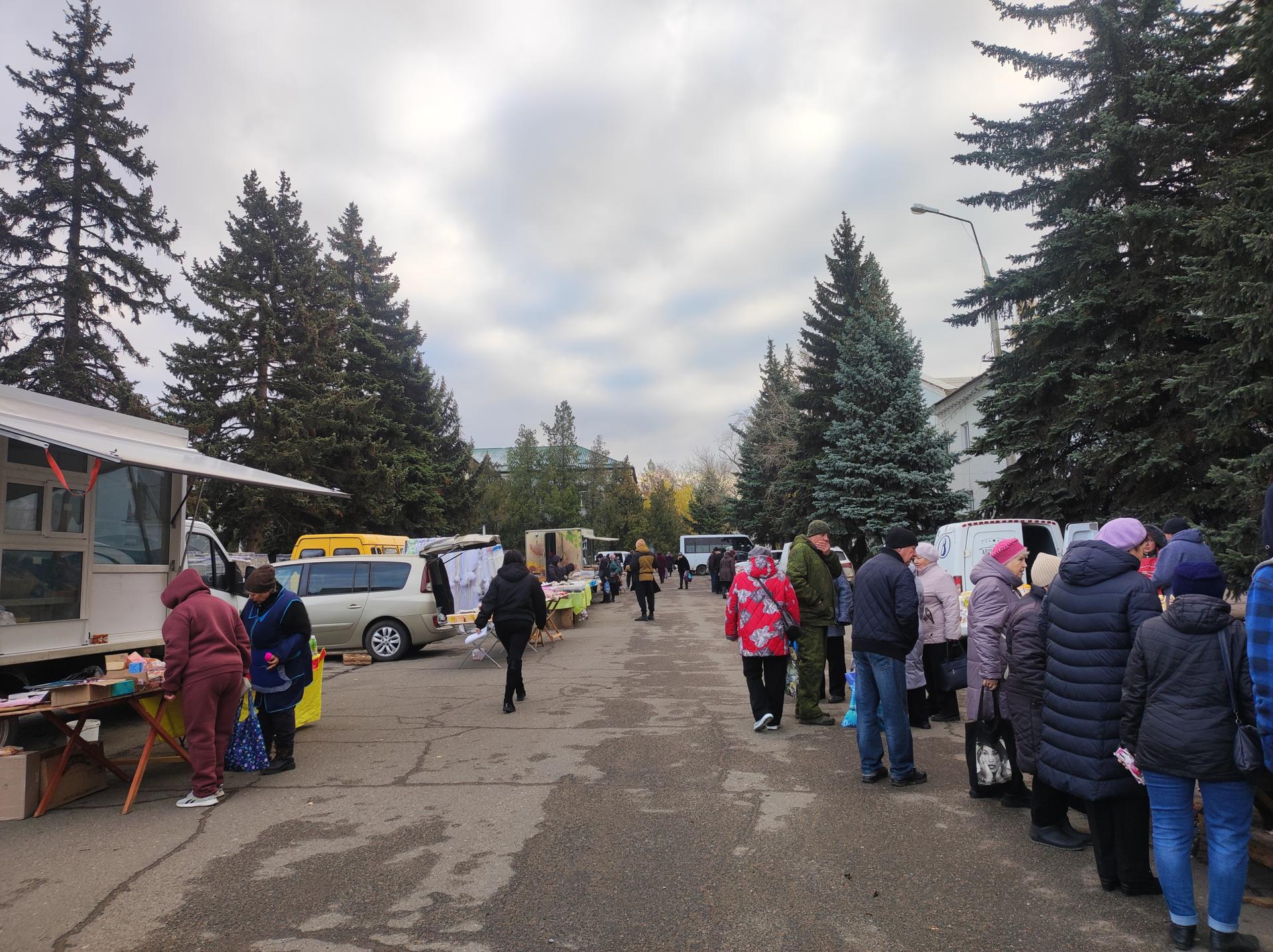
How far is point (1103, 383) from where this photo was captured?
14281 mm

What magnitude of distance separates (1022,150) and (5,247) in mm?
25406

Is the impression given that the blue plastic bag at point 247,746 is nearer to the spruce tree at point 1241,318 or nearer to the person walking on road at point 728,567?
the spruce tree at point 1241,318

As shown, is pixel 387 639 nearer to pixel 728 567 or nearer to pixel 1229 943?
pixel 1229 943

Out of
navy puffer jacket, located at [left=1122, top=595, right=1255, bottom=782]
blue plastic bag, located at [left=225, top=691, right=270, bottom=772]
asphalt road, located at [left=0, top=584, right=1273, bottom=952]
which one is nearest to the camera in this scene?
navy puffer jacket, located at [left=1122, top=595, right=1255, bottom=782]

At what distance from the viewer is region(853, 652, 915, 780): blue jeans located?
5801mm

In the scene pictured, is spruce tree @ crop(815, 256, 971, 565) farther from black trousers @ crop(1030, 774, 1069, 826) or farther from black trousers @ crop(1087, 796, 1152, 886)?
black trousers @ crop(1087, 796, 1152, 886)

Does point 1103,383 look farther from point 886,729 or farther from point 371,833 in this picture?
point 371,833

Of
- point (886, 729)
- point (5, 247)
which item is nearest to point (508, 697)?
point (886, 729)

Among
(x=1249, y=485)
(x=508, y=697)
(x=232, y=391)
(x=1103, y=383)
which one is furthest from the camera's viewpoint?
(x=232, y=391)

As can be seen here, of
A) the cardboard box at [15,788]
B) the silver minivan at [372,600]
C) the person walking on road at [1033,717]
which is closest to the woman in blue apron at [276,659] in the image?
the cardboard box at [15,788]

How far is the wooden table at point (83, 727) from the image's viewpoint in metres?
5.51

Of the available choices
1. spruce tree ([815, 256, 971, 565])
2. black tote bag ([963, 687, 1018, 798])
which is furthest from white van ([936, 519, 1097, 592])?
spruce tree ([815, 256, 971, 565])

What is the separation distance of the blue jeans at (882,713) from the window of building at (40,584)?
7.10 meters

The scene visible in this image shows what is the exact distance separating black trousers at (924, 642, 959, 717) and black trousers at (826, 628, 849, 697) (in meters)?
1.24
